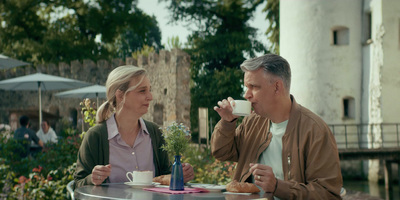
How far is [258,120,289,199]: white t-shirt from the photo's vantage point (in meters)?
3.12

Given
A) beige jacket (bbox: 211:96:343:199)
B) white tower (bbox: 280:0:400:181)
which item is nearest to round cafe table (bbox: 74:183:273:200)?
beige jacket (bbox: 211:96:343:199)

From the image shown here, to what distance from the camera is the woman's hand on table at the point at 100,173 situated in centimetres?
316

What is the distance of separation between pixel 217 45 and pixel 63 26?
6.96m

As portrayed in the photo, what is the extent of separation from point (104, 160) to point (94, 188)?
35 cm

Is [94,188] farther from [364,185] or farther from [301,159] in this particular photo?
[364,185]

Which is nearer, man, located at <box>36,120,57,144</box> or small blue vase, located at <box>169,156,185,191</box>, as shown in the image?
small blue vase, located at <box>169,156,185,191</box>

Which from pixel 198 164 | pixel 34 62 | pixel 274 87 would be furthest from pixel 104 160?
pixel 34 62

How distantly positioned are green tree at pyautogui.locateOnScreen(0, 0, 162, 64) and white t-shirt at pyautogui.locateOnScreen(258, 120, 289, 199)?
2405 centimetres

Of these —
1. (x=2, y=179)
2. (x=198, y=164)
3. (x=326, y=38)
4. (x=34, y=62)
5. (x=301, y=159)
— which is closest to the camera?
(x=301, y=159)

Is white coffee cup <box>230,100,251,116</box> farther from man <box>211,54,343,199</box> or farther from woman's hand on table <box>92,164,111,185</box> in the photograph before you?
woman's hand on table <box>92,164,111,185</box>

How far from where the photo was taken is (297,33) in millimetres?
A: 20625

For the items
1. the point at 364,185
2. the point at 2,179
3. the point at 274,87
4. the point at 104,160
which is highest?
the point at 274,87

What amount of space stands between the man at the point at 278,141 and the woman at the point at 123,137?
1.00ft

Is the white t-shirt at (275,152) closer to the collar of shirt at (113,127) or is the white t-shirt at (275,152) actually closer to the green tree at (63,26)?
the collar of shirt at (113,127)
